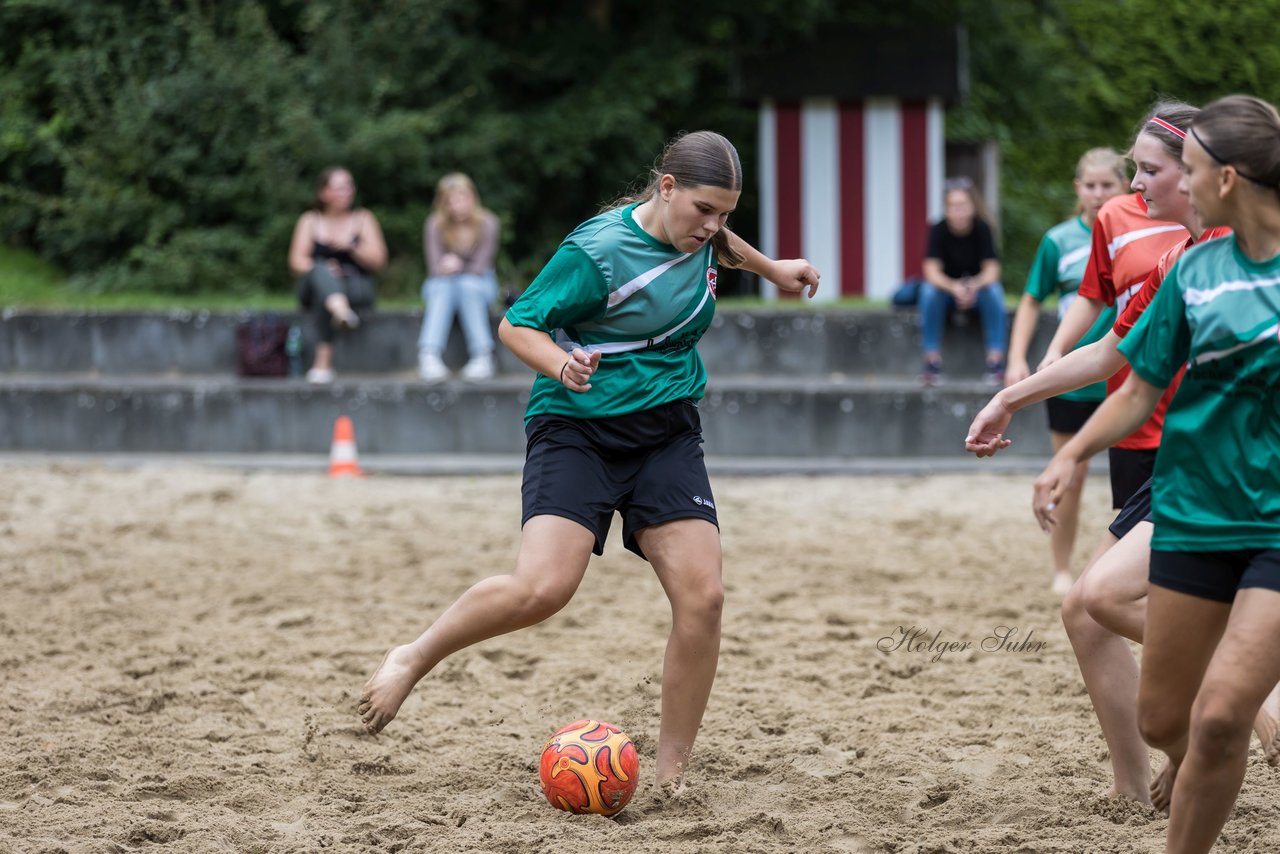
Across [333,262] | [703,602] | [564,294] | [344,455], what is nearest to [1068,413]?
[703,602]

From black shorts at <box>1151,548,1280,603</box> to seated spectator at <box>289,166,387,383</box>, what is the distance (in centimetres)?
929

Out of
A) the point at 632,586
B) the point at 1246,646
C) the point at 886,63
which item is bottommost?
the point at 632,586

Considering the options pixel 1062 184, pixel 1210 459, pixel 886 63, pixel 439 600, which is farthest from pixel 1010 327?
pixel 1062 184

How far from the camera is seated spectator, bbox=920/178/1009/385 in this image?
11.4m

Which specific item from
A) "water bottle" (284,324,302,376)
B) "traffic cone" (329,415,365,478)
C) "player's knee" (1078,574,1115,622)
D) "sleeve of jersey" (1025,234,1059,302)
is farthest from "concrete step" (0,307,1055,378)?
"player's knee" (1078,574,1115,622)

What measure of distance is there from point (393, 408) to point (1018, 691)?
6.94 metres

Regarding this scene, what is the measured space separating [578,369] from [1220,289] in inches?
62.6

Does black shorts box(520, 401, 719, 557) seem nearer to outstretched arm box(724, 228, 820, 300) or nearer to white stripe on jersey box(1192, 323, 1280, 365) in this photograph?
outstretched arm box(724, 228, 820, 300)

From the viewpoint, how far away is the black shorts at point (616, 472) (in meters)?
4.25

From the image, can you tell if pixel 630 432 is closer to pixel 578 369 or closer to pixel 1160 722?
pixel 578 369

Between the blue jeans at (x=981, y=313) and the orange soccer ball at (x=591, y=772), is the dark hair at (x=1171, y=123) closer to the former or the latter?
the orange soccer ball at (x=591, y=772)

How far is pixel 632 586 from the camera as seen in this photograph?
7.52m

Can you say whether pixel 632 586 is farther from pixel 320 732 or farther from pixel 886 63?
pixel 886 63

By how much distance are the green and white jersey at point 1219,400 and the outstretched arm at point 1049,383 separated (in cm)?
45
